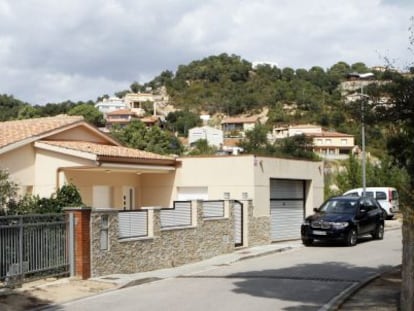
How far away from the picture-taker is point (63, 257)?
16.3 m

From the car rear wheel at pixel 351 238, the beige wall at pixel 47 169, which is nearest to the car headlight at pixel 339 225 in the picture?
the car rear wheel at pixel 351 238

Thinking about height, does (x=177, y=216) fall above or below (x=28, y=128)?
below

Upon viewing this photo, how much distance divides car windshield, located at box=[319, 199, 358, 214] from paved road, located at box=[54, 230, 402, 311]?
332 centimetres

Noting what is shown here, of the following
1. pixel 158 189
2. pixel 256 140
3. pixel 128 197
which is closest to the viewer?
pixel 128 197

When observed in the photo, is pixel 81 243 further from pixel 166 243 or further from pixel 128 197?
pixel 128 197

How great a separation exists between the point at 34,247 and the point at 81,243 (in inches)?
53.8

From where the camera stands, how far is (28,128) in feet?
88.4

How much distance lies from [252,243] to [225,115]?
109m

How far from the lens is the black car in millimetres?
24641

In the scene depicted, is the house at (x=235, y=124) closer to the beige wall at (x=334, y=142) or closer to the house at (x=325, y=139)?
the house at (x=325, y=139)

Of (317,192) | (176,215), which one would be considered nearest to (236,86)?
(317,192)

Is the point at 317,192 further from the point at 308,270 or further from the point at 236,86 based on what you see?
the point at 236,86

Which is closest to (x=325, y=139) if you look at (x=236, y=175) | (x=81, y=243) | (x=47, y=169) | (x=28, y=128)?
(x=236, y=175)

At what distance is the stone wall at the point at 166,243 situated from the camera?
688 inches
